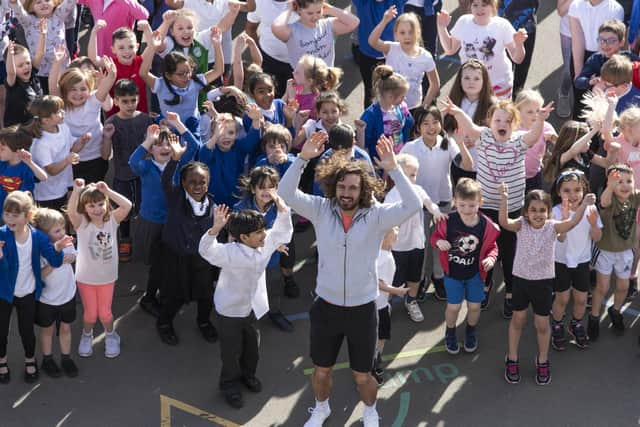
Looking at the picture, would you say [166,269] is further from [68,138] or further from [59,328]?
[68,138]

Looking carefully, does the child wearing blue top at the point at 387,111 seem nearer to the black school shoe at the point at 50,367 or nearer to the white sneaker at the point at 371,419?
the white sneaker at the point at 371,419

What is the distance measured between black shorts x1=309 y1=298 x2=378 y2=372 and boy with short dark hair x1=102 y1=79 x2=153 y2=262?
9.60 feet

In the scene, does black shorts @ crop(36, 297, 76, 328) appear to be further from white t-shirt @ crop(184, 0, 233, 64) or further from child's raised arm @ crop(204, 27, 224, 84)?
white t-shirt @ crop(184, 0, 233, 64)

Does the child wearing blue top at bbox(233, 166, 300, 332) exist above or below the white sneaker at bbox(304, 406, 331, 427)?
above

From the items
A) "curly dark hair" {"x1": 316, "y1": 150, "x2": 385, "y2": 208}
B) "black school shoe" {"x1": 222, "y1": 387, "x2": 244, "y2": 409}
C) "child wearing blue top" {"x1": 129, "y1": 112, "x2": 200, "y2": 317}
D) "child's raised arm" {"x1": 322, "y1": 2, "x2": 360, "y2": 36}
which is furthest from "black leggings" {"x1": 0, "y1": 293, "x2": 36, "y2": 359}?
"child's raised arm" {"x1": 322, "y1": 2, "x2": 360, "y2": 36}

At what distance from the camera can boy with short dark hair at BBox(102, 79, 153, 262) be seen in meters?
9.33

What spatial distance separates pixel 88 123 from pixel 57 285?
2053 millimetres

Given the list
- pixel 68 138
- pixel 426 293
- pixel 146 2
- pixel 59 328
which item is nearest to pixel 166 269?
pixel 59 328

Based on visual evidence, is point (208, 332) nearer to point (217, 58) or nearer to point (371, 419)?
point (371, 419)

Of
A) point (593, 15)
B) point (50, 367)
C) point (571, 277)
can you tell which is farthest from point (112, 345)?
point (593, 15)

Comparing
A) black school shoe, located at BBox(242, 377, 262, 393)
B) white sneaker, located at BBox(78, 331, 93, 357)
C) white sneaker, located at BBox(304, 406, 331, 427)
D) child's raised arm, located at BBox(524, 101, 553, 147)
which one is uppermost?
child's raised arm, located at BBox(524, 101, 553, 147)

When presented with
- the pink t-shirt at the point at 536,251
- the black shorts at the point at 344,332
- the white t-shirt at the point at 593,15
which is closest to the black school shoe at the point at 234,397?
the black shorts at the point at 344,332

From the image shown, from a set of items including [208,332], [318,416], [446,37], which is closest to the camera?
[318,416]

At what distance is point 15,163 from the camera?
28.8 ft
